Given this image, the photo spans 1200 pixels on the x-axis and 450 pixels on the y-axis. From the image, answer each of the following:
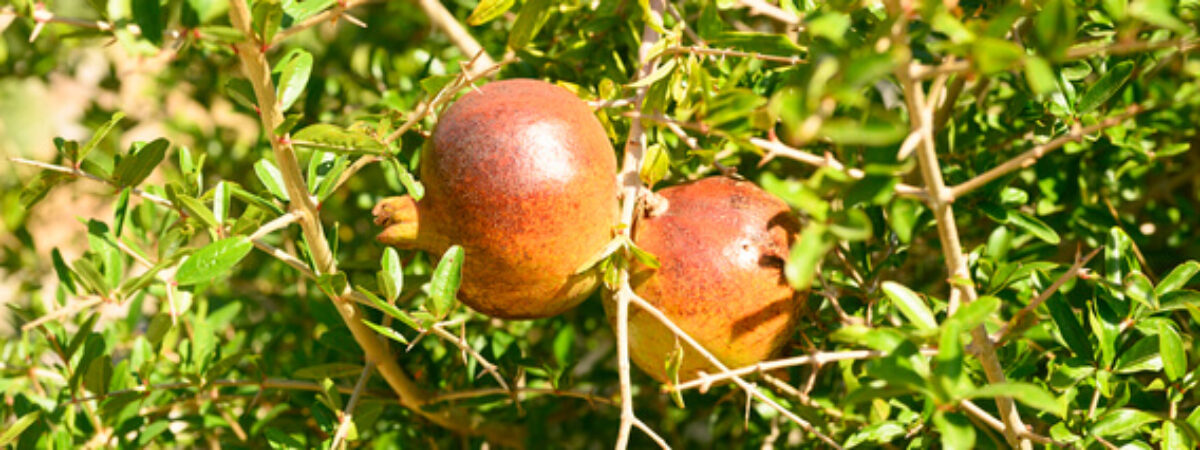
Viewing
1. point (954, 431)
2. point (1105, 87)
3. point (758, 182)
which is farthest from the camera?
point (758, 182)

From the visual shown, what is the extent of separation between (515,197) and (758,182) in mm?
520

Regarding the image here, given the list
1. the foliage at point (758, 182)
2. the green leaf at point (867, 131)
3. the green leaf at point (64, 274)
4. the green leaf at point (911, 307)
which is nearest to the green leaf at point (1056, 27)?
the foliage at point (758, 182)

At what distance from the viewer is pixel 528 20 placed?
3.40ft

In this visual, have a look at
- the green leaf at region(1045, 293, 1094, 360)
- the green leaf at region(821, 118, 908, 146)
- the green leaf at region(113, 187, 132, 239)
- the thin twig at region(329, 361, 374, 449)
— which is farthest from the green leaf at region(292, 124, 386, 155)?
the green leaf at region(1045, 293, 1094, 360)

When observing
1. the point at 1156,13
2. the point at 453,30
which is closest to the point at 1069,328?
the point at 1156,13

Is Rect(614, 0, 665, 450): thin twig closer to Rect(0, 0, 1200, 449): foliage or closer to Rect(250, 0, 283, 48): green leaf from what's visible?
Rect(0, 0, 1200, 449): foliage

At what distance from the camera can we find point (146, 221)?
1382mm

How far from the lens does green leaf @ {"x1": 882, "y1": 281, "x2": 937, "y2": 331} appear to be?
2.41 feet

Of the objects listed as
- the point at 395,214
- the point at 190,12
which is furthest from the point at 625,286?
the point at 190,12

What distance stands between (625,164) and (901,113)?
55 centimetres

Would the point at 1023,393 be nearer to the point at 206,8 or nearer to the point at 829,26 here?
the point at 829,26

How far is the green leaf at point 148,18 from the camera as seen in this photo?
707mm

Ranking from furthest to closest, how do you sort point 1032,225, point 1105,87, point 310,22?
point 1032,225 < point 1105,87 < point 310,22

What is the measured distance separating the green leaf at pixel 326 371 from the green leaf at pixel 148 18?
0.53 meters
